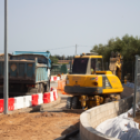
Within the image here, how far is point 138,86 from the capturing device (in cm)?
999

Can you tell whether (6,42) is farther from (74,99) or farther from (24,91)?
(74,99)

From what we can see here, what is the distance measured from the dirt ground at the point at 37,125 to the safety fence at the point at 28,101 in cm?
74

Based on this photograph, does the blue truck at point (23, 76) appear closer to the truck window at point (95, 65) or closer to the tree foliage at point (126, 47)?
the truck window at point (95, 65)

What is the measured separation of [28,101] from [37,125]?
3.55m

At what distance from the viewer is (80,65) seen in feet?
39.2

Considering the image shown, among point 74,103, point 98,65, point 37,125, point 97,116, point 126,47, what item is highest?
point 126,47

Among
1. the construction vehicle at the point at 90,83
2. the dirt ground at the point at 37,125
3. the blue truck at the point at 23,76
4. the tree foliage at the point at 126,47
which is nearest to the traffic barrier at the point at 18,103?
the dirt ground at the point at 37,125

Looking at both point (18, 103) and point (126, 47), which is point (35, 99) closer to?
point (18, 103)

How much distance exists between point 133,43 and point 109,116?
22800mm

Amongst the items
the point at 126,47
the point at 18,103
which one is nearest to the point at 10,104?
the point at 18,103

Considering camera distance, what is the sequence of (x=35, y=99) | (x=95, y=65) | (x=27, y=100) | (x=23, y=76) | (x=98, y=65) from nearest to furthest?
1. (x=95, y=65)
2. (x=27, y=100)
3. (x=98, y=65)
4. (x=35, y=99)
5. (x=23, y=76)

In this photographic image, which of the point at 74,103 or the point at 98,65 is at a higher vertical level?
the point at 98,65

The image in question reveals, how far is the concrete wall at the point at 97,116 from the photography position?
19.9 feet

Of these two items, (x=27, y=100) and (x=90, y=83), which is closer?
(x=90, y=83)
